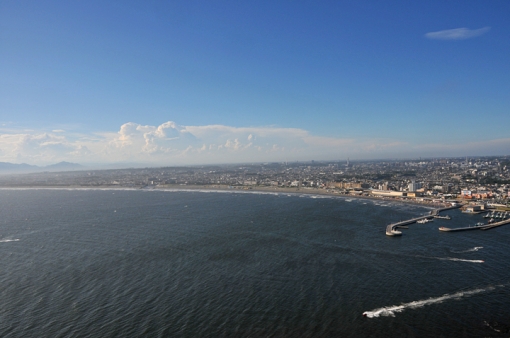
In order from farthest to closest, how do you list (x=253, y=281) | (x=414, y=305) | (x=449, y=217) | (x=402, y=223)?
(x=449, y=217) < (x=402, y=223) < (x=253, y=281) < (x=414, y=305)

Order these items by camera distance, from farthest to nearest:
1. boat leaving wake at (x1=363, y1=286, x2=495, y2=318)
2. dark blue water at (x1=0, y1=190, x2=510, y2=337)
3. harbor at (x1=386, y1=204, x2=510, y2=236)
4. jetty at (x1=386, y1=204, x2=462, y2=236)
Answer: harbor at (x1=386, y1=204, x2=510, y2=236) → jetty at (x1=386, y1=204, x2=462, y2=236) → boat leaving wake at (x1=363, y1=286, x2=495, y2=318) → dark blue water at (x1=0, y1=190, x2=510, y2=337)

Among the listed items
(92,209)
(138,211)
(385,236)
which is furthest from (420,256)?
(92,209)

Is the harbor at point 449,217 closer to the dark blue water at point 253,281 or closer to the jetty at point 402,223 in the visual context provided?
the jetty at point 402,223

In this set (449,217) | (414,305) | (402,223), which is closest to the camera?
(414,305)

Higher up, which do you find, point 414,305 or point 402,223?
point 402,223

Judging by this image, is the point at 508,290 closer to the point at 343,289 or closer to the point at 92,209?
the point at 343,289

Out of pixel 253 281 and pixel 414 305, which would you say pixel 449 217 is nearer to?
pixel 414 305

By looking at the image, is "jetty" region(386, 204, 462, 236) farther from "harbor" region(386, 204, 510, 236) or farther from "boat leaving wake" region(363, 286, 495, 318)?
"boat leaving wake" region(363, 286, 495, 318)

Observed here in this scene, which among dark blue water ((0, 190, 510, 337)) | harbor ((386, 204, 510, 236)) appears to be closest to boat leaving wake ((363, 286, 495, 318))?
dark blue water ((0, 190, 510, 337))

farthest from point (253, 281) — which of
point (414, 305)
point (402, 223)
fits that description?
point (402, 223)
